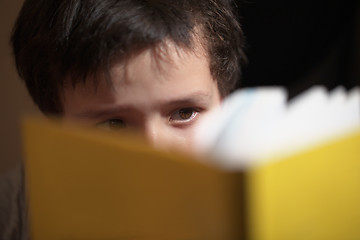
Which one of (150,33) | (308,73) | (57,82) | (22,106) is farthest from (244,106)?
(308,73)

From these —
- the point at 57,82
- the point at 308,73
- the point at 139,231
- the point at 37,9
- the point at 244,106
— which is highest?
the point at 308,73

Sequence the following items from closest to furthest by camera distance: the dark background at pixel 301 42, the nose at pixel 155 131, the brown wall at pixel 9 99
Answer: the nose at pixel 155 131 < the brown wall at pixel 9 99 < the dark background at pixel 301 42

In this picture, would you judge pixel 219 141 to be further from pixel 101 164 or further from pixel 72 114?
pixel 72 114

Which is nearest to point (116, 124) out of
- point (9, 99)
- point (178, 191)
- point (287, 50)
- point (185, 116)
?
point (185, 116)

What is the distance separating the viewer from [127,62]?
23.9 inches

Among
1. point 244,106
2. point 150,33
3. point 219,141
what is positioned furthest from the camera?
point 150,33

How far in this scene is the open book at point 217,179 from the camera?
29cm

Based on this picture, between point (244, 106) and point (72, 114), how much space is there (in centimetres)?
31

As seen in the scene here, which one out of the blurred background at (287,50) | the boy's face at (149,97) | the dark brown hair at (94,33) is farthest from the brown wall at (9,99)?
the boy's face at (149,97)

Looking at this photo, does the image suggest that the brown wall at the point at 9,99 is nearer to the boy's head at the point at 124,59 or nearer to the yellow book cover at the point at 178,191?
the boy's head at the point at 124,59

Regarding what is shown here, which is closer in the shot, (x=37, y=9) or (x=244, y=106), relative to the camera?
(x=244, y=106)

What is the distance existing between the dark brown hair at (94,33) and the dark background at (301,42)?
15.1 inches

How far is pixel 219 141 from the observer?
1.13 ft

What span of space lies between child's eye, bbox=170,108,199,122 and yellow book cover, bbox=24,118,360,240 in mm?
263
